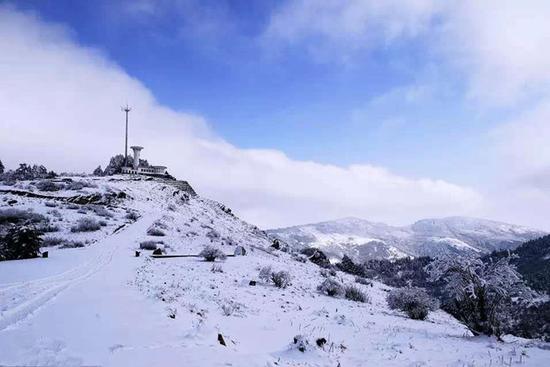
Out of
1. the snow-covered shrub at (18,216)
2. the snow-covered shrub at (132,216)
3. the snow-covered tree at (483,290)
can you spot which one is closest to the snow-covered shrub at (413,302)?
the snow-covered tree at (483,290)

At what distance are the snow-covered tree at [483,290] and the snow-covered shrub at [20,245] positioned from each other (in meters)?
20.5

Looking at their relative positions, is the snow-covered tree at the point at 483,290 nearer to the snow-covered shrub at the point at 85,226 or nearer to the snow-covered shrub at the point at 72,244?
the snow-covered shrub at the point at 72,244

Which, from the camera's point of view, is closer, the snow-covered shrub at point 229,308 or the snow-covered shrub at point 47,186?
the snow-covered shrub at point 229,308

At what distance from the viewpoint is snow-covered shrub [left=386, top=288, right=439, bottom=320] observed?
20.5 m

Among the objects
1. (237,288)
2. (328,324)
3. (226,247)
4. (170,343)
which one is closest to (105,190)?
(226,247)

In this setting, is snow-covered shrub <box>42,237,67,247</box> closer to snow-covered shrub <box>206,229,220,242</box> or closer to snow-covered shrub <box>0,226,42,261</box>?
snow-covered shrub <box>0,226,42,261</box>

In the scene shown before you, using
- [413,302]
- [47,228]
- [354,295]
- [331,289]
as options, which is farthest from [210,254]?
[47,228]

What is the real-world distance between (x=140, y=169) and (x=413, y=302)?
97.4 m

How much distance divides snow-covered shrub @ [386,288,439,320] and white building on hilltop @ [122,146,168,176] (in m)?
92.5

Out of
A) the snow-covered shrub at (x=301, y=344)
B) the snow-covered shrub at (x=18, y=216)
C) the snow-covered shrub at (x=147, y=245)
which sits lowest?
Answer: the snow-covered shrub at (x=301, y=344)

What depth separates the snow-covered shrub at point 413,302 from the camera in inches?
806

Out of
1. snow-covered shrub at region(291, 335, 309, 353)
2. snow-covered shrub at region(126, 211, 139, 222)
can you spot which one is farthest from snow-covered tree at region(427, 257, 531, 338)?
snow-covered shrub at region(126, 211, 139, 222)

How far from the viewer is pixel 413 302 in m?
20.8

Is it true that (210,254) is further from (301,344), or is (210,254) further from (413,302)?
(301,344)
